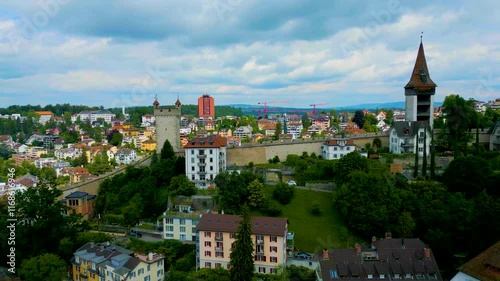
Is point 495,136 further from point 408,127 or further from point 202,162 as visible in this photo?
point 202,162

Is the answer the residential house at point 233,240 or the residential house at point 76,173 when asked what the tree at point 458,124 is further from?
the residential house at point 76,173

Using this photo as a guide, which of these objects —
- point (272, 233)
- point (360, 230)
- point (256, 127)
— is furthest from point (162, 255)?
point (256, 127)

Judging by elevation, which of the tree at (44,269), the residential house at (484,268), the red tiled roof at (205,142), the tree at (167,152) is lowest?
the tree at (44,269)

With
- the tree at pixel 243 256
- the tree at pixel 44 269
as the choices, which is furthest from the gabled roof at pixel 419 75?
the tree at pixel 44 269

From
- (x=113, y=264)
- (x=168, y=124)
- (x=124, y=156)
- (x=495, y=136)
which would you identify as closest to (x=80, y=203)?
(x=168, y=124)

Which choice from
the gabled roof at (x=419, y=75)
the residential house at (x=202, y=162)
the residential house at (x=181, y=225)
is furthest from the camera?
the gabled roof at (x=419, y=75)

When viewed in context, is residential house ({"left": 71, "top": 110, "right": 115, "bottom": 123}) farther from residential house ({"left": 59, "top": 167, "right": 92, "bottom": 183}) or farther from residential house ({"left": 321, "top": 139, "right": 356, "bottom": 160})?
residential house ({"left": 321, "top": 139, "right": 356, "bottom": 160})

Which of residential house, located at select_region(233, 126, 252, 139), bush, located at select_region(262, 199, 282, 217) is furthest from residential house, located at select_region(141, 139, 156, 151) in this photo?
bush, located at select_region(262, 199, 282, 217)
